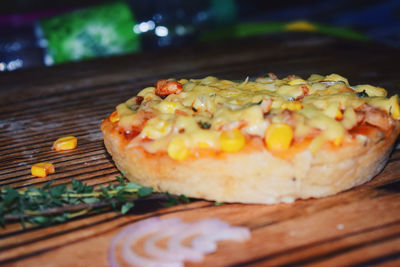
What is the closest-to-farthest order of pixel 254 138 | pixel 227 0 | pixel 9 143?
pixel 254 138 < pixel 9 143 < pixel 227 0

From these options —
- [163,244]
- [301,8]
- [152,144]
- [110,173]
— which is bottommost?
[163,244]

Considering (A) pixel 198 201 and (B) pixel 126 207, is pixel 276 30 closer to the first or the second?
(A) pixel 198 201

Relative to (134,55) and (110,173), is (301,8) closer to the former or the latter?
(134,55)

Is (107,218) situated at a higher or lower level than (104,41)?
lower

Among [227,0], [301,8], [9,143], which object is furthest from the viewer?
[301,8]

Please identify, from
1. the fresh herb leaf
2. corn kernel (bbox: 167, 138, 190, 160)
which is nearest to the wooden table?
the fresh herb leaf

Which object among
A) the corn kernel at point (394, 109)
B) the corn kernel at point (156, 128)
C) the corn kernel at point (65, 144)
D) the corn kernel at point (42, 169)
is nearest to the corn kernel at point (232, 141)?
the corn kernel at point (156, 128)

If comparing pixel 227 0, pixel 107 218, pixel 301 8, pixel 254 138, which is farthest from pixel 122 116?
pixel 301 8
